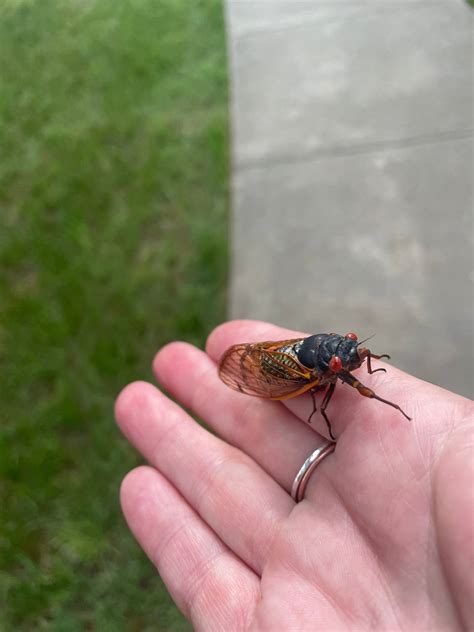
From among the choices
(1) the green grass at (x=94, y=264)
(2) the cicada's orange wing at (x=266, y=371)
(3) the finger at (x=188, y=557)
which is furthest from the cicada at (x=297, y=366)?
(1) the green grass at (x=94, y=264)

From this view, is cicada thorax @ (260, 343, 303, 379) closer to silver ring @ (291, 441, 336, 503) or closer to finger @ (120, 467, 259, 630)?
silver ring @ (291, 441, 336, 503)

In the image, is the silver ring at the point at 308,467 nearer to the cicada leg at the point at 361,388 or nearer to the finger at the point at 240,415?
the finger at the point at 240,415

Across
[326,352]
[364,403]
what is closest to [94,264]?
[326,352]

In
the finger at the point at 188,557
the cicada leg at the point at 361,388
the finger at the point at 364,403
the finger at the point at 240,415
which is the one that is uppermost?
the cicada leg at the point at 361,388

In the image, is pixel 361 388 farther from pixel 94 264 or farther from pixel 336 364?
pixel 94 264

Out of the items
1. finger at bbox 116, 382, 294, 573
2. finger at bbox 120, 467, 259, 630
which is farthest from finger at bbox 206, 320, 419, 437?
finger at bbox 120, 467, 259, 630

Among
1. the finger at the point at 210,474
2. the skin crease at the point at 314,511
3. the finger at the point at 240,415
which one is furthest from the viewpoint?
the finger at the point at 240,415
